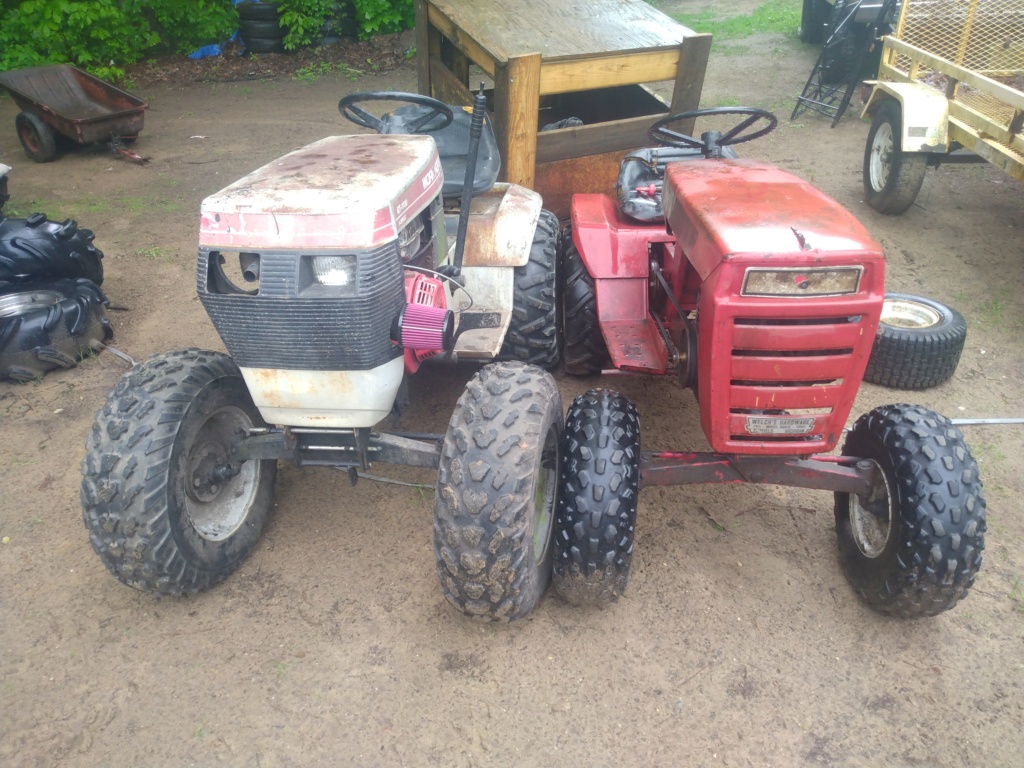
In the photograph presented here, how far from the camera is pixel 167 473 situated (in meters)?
2.35

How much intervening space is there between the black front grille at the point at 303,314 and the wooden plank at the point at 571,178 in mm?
2729

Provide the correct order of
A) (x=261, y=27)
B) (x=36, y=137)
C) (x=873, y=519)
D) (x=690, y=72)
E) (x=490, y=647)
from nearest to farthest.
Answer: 1. (x=490, y=647)
2. (x=873, y=519)
3. (x=690, y=72)
4. (x=36, y=137)
5. (x=261, y=27)

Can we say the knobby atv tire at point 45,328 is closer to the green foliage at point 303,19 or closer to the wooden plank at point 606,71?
the wooden plank at point 606,71

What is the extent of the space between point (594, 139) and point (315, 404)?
10.4 ft

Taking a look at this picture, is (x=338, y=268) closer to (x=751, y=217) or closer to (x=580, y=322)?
(x=751, y=217)

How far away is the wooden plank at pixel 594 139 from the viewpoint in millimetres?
4699

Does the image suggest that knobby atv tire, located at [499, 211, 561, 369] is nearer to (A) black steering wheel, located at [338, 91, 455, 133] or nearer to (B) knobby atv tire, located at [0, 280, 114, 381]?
(A) black steering wheel, located at [338, 91, 455, 133]

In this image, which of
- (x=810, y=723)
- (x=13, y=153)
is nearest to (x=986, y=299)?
(x=810, y=723)

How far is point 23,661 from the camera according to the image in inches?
97.3

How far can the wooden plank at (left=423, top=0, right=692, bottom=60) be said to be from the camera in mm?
4473

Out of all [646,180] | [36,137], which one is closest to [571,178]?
[646,180]

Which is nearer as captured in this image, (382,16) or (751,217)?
(751,217)

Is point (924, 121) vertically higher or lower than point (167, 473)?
higher

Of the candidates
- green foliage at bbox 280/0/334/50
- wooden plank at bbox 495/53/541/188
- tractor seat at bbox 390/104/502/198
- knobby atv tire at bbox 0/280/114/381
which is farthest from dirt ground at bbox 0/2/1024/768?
green foliage at bbox 280/0/334/50
